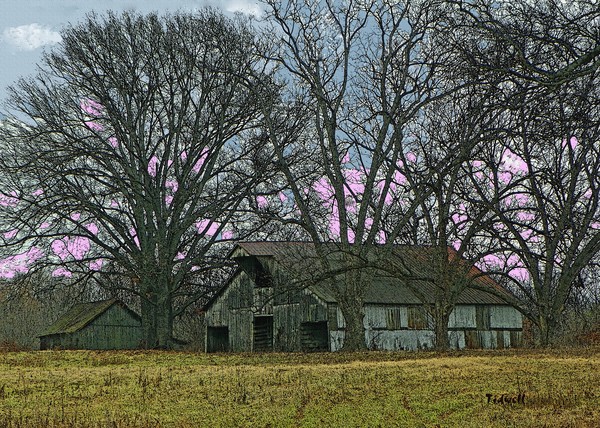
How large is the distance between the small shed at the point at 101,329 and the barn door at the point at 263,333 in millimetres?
11530

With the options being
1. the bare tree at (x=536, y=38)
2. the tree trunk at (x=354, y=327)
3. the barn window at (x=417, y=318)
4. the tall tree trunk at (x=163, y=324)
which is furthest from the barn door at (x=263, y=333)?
the bare tree at (x=536, y=38)

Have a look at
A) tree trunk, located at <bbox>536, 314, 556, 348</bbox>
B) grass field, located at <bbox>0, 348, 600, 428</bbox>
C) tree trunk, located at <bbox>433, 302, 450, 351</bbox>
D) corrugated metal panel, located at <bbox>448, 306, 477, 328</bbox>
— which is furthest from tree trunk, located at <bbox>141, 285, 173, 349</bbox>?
grass field, located at <bbox>0, 348, 600, 428</bbox>

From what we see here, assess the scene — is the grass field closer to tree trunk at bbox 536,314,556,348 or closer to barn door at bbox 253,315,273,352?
tree trunk at bbox 536,314,556,348

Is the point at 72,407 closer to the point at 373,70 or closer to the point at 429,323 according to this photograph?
the point at 373,70

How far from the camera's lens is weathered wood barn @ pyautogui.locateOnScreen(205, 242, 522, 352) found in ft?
129

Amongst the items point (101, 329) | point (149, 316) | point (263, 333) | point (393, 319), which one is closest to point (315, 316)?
point (393, 319)

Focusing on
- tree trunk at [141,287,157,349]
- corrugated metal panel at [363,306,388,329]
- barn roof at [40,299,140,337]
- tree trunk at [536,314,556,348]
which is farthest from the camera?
barn roof at [40,299,140,337]

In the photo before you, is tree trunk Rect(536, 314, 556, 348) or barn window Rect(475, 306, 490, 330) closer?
tree trunk Rect(536, 314, 556, 348)

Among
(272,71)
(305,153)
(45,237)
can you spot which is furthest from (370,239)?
(45,237)

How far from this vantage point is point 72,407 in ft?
41.5

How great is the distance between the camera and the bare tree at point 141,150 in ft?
109

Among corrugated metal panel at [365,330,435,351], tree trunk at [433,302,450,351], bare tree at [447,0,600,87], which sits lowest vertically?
corrugated metal panel at [365,330,435,351]

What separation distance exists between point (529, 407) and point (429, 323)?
3067 cm

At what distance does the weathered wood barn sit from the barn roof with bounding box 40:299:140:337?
939cm
